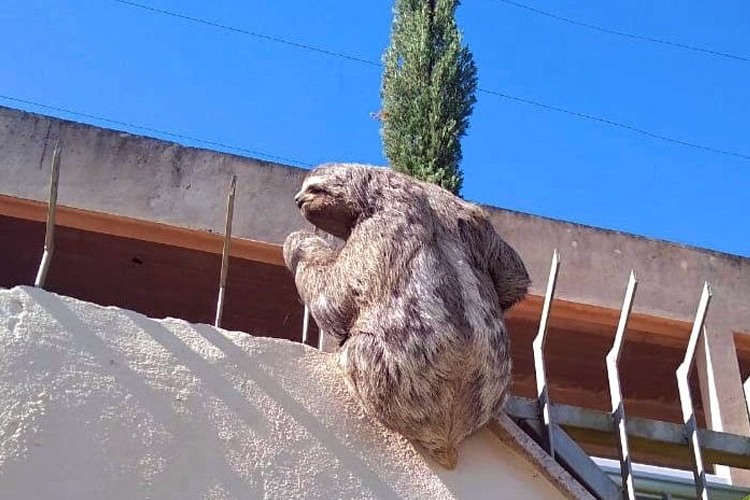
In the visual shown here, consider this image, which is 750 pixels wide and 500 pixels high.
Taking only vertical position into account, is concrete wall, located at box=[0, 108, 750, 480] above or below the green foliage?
below

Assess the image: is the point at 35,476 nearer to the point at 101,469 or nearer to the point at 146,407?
the point at 101,469

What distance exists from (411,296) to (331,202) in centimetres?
42

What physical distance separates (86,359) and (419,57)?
5100mm

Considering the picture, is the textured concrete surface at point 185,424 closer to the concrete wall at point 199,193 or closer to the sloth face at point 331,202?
the sloth face at point 331,202

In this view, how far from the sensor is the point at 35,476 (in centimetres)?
211

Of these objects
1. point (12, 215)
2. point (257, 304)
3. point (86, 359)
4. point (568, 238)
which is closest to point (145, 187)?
point (12, 215)

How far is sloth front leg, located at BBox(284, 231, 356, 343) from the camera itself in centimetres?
272

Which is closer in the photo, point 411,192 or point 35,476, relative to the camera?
point 35,476

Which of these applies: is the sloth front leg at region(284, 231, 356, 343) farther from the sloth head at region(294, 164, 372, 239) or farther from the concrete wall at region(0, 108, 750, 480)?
the concrete wall at region(0, 108, 750, 480)

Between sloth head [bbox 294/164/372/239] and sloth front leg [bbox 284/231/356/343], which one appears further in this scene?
sloth head [bbox 294/164/372/239]

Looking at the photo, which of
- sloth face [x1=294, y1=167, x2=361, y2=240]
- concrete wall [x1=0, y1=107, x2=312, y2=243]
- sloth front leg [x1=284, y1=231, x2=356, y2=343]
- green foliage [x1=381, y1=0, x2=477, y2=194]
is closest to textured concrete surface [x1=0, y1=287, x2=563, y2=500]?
sloth front leg [x1=284, y1=231, x2=356, y2=343]

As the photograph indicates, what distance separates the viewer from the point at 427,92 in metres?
6.78

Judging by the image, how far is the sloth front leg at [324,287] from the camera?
2725mm

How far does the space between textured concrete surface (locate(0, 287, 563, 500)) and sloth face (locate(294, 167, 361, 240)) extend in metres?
0.41
